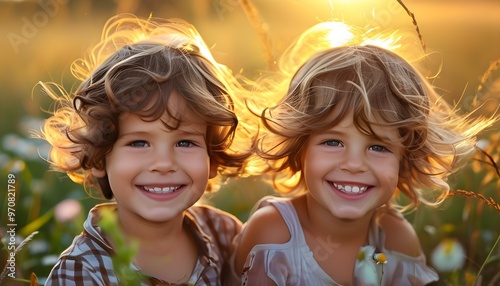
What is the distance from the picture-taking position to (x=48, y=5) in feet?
8.77

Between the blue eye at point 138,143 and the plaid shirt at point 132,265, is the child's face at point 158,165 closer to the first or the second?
the blue eye at point 138,143

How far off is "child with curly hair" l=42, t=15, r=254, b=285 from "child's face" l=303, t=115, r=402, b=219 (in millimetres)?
243

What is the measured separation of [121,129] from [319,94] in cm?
51

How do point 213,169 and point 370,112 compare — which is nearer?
point 370,112

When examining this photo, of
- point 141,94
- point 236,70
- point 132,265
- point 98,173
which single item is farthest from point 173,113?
point 236,70

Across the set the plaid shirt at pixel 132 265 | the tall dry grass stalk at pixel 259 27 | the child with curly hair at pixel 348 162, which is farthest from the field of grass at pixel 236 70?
the plaid shirt at pixel 132 265

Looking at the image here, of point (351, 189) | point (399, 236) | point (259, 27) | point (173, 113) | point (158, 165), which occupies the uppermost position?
point (259, 27)

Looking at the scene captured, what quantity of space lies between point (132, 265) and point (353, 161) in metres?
0.60

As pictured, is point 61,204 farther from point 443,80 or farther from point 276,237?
point 443,80

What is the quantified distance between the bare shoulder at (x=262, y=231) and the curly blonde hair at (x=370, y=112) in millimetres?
139

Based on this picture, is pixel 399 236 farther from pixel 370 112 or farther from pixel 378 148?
pixel 370 112

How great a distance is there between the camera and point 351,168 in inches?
74.0

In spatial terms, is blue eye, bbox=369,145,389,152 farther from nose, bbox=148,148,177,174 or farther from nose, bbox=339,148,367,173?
nose, bbox=148,148,177,174

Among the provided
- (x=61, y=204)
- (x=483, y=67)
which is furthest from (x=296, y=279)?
(x=483, y=67)
